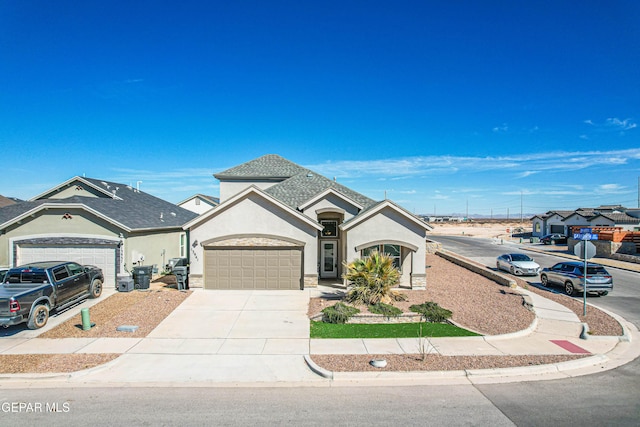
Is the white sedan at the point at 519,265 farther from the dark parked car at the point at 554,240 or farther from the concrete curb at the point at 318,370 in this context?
the dark parked car at the point at 554,240

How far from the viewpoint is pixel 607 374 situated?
8719mm

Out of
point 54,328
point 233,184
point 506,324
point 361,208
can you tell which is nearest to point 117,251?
point 54,328

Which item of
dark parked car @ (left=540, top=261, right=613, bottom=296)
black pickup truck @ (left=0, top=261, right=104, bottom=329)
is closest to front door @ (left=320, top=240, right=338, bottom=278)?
black pickup truck @ (left=0, top=261, right=104, bottom=329)

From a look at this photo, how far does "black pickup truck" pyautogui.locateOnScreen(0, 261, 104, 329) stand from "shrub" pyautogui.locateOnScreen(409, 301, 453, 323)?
12.9m

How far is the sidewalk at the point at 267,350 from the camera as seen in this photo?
8352mm

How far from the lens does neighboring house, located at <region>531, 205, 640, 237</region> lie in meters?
42.0

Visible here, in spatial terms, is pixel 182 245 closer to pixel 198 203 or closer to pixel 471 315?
pixel 198 203

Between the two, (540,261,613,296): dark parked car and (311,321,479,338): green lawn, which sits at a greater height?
(540,261,613,296): dark parked car

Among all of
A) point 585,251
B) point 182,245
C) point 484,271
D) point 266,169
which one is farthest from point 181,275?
point 484,271

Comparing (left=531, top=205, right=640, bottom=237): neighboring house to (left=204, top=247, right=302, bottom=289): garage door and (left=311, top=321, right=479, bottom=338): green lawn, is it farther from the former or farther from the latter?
(left=204, top=247, right=302, bottom=289): garage door

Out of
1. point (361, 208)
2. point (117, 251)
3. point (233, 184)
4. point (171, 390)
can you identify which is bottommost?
point (171, 390)

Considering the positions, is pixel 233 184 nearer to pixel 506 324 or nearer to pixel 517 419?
pixel 506 324

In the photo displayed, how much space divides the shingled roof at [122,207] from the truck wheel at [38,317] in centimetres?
620

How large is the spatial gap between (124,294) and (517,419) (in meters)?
15.9
